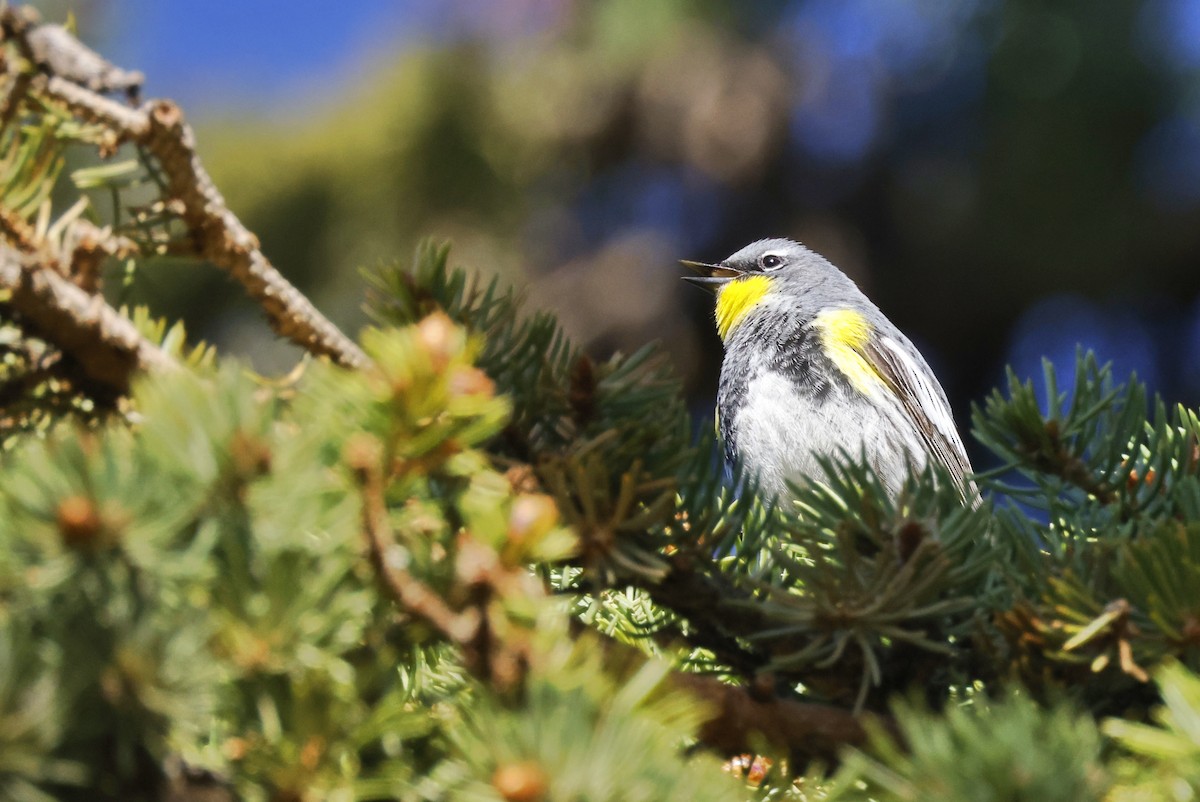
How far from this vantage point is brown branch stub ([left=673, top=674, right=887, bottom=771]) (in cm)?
83

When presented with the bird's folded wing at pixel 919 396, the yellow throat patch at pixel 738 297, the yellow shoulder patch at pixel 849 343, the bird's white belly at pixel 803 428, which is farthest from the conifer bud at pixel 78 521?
the yellow throat patch at pixel 738 297

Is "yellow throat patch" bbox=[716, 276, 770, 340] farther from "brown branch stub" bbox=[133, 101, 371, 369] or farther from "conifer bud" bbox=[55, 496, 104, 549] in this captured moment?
"conifer bud" bbox=[55, 496, 104, 549]

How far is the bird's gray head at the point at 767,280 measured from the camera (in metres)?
3.03

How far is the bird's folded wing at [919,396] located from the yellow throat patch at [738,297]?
43 cm

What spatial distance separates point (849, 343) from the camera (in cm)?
259

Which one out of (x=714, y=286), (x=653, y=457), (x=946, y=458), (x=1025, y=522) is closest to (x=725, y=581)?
(x=653, y=457)

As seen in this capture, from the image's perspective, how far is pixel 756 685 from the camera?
0.84 metres

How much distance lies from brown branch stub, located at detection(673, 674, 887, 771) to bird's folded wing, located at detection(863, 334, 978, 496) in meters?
1.69

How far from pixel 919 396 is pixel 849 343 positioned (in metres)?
0.24

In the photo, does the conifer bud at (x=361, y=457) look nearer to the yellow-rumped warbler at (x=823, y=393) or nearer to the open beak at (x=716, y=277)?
the yellow-rumped warbler at (x=823, y=393)

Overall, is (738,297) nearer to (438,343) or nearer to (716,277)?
(716,277)

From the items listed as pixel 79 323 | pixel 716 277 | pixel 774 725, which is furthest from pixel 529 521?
pixel 716 277

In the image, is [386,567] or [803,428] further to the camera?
[803,428]

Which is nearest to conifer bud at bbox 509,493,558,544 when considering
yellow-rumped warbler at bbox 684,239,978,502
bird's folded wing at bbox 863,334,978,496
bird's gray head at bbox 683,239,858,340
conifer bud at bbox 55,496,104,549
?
conifer bud at bbox 55,496,104,549
